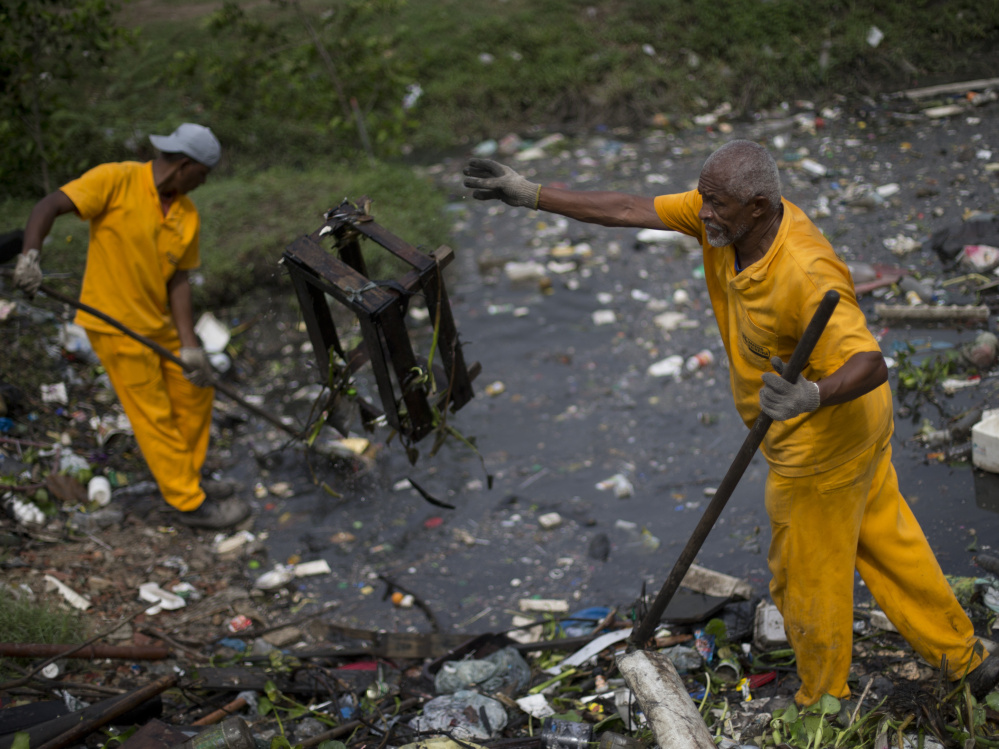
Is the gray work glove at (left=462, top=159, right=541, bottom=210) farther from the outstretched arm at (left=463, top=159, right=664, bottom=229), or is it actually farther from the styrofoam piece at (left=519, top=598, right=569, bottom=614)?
the styrofoam piece at (left=519, top=598, right=569, bottom=614)

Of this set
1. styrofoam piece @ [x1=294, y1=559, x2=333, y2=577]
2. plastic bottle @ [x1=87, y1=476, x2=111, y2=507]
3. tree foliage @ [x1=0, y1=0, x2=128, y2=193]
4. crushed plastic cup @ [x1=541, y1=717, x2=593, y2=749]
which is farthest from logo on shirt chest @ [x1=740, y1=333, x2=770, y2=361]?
tree foliage @ [x1=0, y1=0, x2=128, y2=193]

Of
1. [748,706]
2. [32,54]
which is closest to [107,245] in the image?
[32,54]

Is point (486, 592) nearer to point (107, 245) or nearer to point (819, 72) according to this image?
point (107, 245)

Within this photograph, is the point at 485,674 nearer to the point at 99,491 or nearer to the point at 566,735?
the point at 566,735

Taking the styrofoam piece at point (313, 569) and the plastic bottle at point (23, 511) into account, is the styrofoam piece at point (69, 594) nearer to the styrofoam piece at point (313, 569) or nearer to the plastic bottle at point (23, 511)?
the plastic bottle at point (23, 511)

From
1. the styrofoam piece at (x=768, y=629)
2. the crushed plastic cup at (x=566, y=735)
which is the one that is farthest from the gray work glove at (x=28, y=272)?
the styrofoam piece at (x=768, y=629)

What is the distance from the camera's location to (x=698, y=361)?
179 inches

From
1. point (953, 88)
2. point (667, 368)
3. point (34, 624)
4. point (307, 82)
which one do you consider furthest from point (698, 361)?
point (307, 82)

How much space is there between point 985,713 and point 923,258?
351 centimetres

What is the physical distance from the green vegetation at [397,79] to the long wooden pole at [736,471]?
157 inches

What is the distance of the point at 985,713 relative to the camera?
216 cm

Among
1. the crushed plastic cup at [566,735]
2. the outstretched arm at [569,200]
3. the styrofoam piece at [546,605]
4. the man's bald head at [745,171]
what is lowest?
the styrofoam piece at [546,605]

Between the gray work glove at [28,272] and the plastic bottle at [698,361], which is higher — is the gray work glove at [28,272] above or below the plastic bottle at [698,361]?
above

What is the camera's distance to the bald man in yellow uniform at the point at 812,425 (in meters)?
1.90
